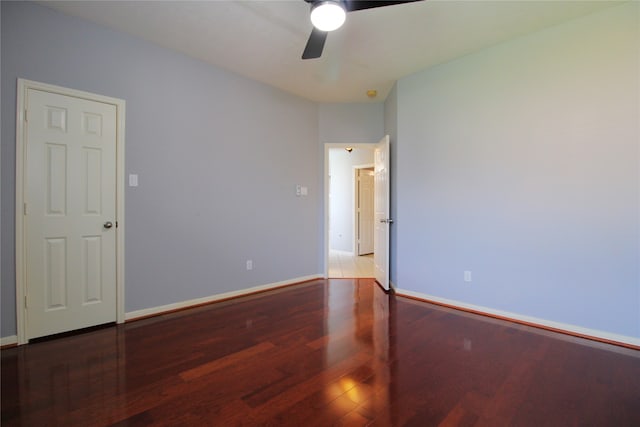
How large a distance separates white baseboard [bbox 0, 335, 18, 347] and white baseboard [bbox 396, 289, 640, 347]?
375 centimetres

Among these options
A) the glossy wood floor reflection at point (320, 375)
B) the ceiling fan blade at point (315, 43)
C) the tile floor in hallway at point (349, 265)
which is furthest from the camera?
the tile floor in hallway at point (349, 265)

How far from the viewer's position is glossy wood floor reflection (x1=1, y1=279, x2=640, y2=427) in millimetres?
1603

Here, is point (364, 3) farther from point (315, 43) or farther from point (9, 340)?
point (9, 340)

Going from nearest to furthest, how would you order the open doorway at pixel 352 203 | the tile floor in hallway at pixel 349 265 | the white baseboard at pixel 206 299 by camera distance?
1. the white baseboard at pixel 206 299
2. the tile floor in hallway at pixel 349 265
3. the open doorway at pixel 352 203

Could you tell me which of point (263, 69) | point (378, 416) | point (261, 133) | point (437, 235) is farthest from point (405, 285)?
point (263, 69)

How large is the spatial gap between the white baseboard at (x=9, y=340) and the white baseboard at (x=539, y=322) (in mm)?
3749

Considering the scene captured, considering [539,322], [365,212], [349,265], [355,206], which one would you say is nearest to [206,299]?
[349,265]

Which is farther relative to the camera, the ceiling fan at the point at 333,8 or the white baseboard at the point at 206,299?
the white baseboard at the point at 206,299

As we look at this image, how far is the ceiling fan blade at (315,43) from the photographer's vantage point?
2266 millimetres

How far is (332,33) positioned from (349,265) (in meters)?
4.09

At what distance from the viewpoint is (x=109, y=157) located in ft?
9.18

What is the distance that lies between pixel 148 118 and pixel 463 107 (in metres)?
3.27

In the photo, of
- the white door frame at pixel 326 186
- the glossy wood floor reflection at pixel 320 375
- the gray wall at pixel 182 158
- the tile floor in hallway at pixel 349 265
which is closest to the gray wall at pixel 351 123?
the white door frame at pixel 326 186

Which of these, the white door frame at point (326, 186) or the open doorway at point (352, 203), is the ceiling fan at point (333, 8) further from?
the open doorway at point (352, 203)
